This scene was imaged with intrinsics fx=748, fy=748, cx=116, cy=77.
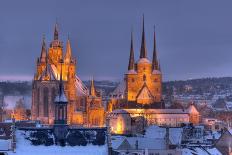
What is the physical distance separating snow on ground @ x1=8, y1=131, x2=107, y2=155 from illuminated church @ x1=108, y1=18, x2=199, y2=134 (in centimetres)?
11064

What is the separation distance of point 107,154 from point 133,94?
135255 mm

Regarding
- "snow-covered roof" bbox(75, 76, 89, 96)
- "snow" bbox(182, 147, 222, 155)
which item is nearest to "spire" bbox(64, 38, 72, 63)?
"snow-covered roof" bbox(75, 76, 89, 96)

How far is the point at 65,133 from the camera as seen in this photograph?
54.0 meters

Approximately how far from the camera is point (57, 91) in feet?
531

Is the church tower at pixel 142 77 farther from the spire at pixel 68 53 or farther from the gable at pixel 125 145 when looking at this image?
the gable at pixel 125 145

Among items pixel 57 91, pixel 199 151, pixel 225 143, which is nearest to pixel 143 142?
pixel 225 143

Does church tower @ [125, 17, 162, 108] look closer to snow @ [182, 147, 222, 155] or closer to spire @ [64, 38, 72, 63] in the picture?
spire @ [64, 38, 72, 63]

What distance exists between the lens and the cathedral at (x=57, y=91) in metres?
163

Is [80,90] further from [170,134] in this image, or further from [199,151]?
[199,151]

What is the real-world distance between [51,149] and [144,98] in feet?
428

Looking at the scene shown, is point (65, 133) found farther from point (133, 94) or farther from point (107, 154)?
point (133, 94)

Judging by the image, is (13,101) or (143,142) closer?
(143,142)

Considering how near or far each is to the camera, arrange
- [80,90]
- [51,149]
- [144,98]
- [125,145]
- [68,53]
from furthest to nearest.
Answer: [144,98], [80,90], [68,53], [125,145], [51,149]

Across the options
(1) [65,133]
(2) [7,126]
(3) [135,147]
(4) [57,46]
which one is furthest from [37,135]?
(4) [57,46]
